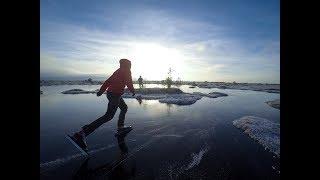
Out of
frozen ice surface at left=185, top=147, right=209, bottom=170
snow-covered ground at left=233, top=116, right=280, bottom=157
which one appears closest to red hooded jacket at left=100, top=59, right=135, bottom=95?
frozen ice surface at left=185, top=147, right=209, bottom=170

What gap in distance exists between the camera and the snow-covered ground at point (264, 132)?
656 cm

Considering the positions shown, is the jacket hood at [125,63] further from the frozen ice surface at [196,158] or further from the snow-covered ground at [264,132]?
the snow-covered ground at [264,132]

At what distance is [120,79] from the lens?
7.14 m

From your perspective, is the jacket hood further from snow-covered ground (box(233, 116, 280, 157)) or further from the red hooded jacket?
snow-covered ground (box(233, 116, 280, 157))

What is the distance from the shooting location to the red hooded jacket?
699 centimetres

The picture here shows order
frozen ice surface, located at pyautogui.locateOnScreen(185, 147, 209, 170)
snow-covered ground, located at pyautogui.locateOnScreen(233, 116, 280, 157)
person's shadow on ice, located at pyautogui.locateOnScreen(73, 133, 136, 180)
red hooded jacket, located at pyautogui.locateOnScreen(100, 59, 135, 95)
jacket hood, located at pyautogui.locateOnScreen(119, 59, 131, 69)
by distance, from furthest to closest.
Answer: jacket hood, located at pyautogui.locateOnScreen(119, 59, 131, 69) → red hooded jacket, located at pyautogui.locateOnScreen(100, 59, 135, 95) → snow-covered ground, located at pyautogui.locateOnScreen(233, 116, 280, 157) → frozen ice surface, located at pyautogui.locateOnScreen(185, 147, 209, 170) → person's shadow on ice, located at pyautogui.locateOnScreen(73, 133, 136, 180)

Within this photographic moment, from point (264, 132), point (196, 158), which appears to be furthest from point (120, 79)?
point (264, 132)

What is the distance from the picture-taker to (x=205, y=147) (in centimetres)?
631

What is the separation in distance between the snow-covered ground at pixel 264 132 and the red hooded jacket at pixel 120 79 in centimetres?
417

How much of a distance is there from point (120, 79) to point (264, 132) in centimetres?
489

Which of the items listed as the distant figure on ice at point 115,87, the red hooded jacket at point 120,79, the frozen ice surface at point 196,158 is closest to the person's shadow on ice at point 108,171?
the frozen ice surface at point 196,158

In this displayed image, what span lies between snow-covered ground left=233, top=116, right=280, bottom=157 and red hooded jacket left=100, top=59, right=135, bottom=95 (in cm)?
417

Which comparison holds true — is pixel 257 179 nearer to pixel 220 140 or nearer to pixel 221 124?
pixel 220 140

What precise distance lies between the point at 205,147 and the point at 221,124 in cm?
362
